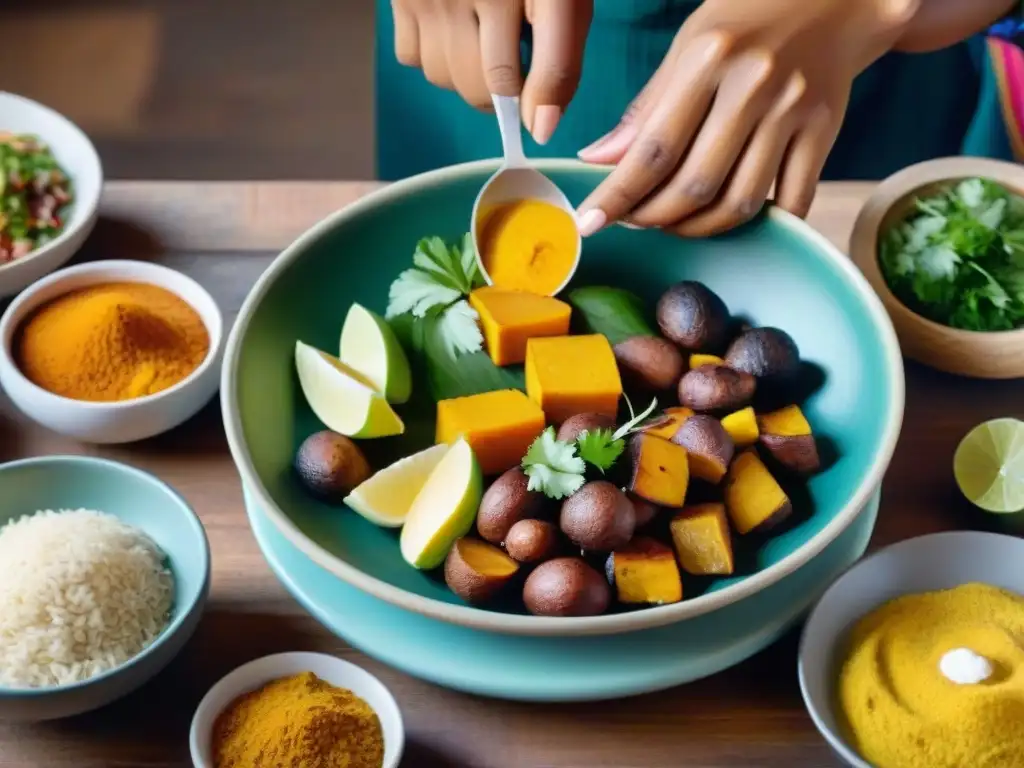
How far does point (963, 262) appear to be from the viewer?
1372mm

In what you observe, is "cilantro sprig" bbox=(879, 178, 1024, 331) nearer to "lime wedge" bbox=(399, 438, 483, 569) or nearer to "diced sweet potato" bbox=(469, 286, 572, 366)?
"diced sweet potato" bbox=(469, 286, 572, 366)

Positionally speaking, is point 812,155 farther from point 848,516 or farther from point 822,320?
point 848,516

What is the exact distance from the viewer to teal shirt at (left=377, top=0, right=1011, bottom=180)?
1687 mm

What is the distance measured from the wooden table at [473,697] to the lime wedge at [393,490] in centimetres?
13

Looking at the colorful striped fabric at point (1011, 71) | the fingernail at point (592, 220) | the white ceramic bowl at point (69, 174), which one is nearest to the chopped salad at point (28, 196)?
the white ceramic bowl at point (69, 174)

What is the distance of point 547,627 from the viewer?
0.99m

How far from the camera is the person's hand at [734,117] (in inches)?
49.3

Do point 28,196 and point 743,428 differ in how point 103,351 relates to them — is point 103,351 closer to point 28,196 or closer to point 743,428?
point 28,196

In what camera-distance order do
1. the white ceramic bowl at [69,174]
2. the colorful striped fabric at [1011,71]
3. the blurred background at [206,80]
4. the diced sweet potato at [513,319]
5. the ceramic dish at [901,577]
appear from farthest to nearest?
the blurred background at [206,80] → the colorful striped fabric at [1011,71] → the white ceramic bowl at [69,174] → the diced sweet potato at [513,319] → the ceramic dish at [901,577]

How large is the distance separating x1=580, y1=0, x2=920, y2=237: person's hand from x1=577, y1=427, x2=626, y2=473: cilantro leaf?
0.95 ft

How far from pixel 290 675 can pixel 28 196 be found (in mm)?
823

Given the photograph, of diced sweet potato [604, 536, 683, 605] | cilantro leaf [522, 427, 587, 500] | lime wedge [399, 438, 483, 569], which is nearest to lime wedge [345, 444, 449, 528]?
lime wedge [399, 438, 483, 569]

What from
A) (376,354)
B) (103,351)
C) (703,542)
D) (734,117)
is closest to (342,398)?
(376,354)

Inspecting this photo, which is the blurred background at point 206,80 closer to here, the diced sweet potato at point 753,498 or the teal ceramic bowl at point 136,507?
the teal ceramic bowl at point 136,507
